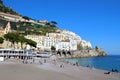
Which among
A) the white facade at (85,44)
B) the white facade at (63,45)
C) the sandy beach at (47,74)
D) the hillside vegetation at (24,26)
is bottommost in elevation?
the sandy beach at (47,74)

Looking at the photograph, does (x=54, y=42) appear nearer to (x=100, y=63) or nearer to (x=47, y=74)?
(x=100, y=63)

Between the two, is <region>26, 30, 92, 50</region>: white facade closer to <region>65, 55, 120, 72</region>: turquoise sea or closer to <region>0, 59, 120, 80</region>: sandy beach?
<region>65, 55, 120, 72</region>: turquoise sea

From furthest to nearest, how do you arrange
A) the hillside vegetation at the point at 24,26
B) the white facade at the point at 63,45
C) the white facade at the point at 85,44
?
1. the white facade at the point at 85,44
2. the white facade at the point at 63,45
3. the hillside vegetation at the point at 24,26

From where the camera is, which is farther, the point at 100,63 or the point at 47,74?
the point at 100,63

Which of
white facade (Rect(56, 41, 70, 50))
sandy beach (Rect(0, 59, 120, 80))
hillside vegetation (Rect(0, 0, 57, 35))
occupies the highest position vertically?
hillside vegetation (Rect(0, 0, 57, 35))

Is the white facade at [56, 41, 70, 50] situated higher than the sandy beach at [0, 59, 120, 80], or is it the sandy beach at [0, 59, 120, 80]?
the white facade at [56, 41, 70, 50]

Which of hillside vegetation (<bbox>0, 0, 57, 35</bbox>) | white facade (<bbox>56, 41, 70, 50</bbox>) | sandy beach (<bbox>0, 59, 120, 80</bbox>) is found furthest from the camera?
white facade (<bbox>56, 41, 70, 50</bbox>)

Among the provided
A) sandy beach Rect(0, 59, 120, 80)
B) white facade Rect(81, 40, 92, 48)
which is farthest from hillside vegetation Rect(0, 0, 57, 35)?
sandy beach Rect(0, 59, 120, 80)

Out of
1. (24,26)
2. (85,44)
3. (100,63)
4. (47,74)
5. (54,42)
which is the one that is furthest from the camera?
(85,44)

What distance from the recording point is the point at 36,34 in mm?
133000

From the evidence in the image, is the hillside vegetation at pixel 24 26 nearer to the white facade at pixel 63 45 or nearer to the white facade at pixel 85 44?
the white facade at pixel 63 45

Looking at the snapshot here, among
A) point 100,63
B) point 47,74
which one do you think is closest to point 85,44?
point 100,63

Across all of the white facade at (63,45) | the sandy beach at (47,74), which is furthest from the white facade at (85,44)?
the sandy beach at (47,74)

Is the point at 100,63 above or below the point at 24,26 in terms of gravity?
below
